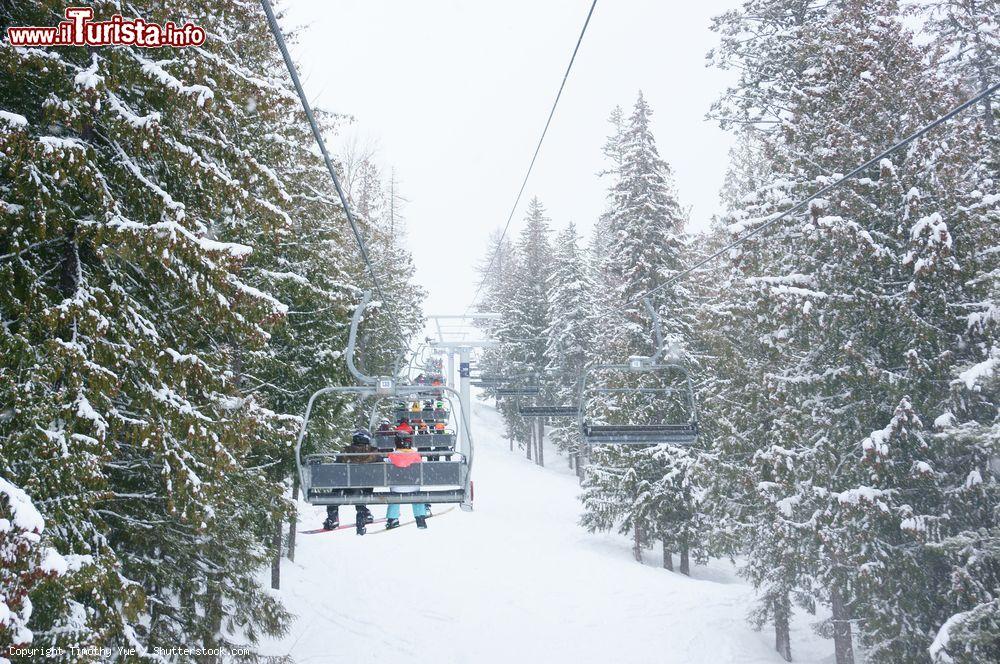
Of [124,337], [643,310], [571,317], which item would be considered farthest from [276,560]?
[571,317]

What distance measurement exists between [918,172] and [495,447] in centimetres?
4592

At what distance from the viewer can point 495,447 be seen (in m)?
56.8

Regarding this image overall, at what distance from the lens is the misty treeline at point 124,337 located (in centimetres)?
672

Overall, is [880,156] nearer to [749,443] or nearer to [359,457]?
[359,457]

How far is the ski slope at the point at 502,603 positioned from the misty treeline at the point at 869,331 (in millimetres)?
2778

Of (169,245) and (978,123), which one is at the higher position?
(978,123)

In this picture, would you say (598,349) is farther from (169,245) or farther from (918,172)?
(169,245)

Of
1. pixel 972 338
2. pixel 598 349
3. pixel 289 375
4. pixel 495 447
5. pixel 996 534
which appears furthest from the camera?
pixel 495 447

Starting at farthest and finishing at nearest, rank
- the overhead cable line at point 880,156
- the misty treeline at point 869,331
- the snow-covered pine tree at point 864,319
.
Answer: the snow-covered pine tree at point 864,319 → the misty treeline at point 869,331 → the overhead cable line at point 880,156

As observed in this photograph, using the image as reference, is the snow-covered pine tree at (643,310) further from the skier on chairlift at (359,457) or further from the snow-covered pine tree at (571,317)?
the snow-covered pine tree at (571,317)

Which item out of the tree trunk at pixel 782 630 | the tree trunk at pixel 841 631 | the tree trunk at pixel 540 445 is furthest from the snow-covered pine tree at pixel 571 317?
the tree trunk at pixel 841 631

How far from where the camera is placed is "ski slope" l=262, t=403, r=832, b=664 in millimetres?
19000

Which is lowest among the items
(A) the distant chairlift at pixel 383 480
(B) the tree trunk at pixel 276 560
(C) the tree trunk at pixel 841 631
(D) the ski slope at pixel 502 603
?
(D) the ski slope at pixel 502 603

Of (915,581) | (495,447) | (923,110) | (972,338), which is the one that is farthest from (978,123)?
(495,447)
